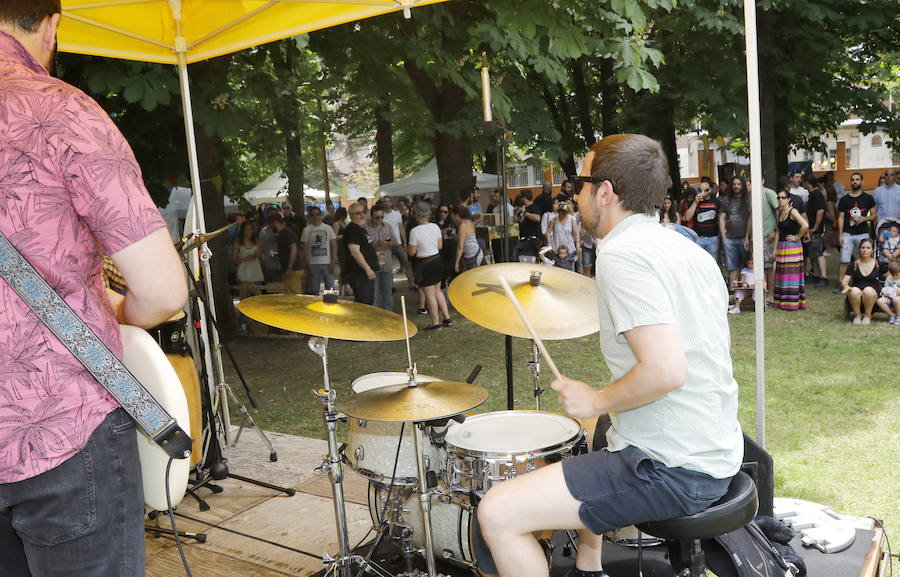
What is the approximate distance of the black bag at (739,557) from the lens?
274 cm

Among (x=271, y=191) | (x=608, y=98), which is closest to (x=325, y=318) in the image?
(x=608, y=98)

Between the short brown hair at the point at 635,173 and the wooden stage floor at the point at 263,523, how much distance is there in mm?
2444

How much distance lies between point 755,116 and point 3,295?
2994 millimetres

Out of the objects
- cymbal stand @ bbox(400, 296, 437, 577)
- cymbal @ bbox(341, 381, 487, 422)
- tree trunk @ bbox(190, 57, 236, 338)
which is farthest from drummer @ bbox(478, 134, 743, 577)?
tree trunk @ bbox(190, 57, 236, 338)

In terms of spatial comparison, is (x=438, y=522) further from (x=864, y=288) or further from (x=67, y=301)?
(x=864, y=288)

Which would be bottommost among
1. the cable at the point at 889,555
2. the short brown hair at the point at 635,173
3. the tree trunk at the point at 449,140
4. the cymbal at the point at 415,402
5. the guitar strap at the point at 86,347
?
the cable at the point at 889,555

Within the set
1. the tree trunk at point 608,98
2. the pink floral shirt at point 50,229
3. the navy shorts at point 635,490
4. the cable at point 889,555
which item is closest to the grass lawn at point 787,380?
the cable at point 889,555

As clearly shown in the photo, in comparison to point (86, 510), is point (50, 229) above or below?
above

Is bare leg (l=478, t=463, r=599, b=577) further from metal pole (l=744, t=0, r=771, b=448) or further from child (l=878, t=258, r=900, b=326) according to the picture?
child (l=878, t=258, r=900, b=326)

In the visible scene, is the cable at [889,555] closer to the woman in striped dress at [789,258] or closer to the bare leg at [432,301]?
the woman in striped dress at [789,258]

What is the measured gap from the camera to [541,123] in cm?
1353

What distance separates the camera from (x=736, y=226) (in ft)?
38.1

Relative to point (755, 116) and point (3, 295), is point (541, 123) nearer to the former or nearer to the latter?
point (755, 116)

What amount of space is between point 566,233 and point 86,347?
40.2 feet
